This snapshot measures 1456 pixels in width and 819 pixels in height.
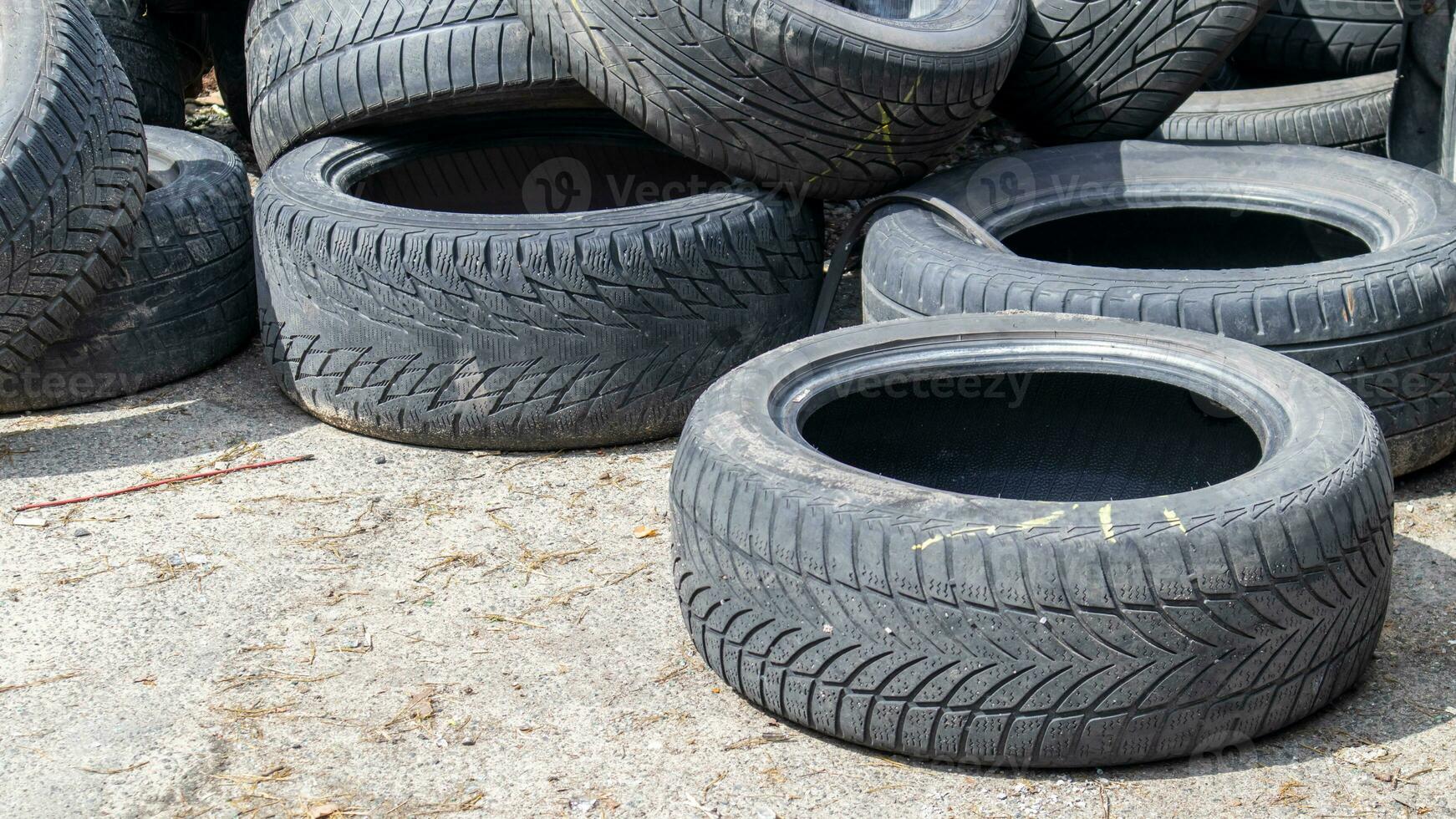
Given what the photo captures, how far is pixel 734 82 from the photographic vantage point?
3.89 meters

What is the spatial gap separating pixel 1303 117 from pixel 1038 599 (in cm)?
385

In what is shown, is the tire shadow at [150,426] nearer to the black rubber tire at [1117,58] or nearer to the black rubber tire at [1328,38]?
the black rubber tire at [1117,58]

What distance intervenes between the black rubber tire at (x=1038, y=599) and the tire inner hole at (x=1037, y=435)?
49 cm

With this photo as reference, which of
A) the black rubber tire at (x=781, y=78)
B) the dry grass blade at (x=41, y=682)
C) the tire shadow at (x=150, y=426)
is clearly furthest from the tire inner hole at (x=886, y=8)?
the dry grass blade at (x=41, y=682)

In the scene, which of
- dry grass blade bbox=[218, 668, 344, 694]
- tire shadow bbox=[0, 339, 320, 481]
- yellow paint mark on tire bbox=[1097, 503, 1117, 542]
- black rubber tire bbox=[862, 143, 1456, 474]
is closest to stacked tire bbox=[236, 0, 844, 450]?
tire shadow bbox=[0, 339, 320, 481]

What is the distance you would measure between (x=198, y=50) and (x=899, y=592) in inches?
217

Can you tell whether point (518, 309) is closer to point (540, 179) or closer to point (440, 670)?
point (440, 670)

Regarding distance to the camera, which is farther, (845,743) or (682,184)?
(682,184)

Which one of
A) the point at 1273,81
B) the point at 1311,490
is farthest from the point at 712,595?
the point at 1273,81

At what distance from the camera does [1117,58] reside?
4.53 meters

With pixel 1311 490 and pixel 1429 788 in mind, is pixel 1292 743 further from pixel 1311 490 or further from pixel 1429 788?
pixel 1311 490

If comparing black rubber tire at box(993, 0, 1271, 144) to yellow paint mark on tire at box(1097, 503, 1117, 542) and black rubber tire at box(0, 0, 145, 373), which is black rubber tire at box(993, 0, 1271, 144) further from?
black rubber tire at box(0, 0, 145, 373)

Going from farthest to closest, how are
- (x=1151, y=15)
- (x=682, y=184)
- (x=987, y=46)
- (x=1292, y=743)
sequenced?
(x=682, y=184)
(x=1151, y=15)
(x=987, y=46)
(x=1292, y=743)

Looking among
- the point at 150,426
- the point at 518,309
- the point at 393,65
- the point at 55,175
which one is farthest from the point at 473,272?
the point at 55,175
